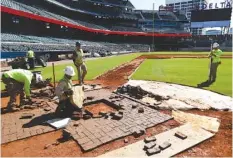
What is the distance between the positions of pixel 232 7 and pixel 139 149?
2901 inches

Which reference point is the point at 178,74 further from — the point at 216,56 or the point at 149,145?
the point at 149,145

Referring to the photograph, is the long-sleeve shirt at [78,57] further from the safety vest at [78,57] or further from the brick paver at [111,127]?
the brick paver at [111,127]

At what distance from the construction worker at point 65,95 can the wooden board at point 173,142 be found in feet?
8.92

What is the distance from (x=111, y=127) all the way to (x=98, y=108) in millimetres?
2090

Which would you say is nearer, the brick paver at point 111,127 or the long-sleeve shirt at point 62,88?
the brick paver at point 111,127

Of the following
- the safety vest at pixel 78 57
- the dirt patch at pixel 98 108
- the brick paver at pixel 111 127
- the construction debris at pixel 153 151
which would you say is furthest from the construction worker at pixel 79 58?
the construction debris at pixel 153 151

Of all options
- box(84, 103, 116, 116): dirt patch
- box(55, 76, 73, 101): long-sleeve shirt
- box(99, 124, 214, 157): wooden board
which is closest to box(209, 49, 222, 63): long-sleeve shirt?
box(84, 103, 116, 116): dirt patch

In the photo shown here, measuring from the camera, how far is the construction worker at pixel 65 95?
7.09 metres

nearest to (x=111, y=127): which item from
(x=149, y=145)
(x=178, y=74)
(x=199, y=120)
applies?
(x=149, y=145)

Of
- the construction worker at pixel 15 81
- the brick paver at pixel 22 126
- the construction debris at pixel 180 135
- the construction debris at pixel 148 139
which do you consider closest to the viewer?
the construction debris at pixel 148 139

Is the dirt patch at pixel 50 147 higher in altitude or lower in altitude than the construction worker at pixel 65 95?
lower

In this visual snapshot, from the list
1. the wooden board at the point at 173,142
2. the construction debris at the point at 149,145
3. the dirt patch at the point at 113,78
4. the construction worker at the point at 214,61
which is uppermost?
the construction worker at the point at 214,61

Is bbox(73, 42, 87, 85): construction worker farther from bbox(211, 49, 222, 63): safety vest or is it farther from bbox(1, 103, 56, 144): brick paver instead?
bbox(211, 49, 222, 63): safety vest

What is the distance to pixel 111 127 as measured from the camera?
6316mm
